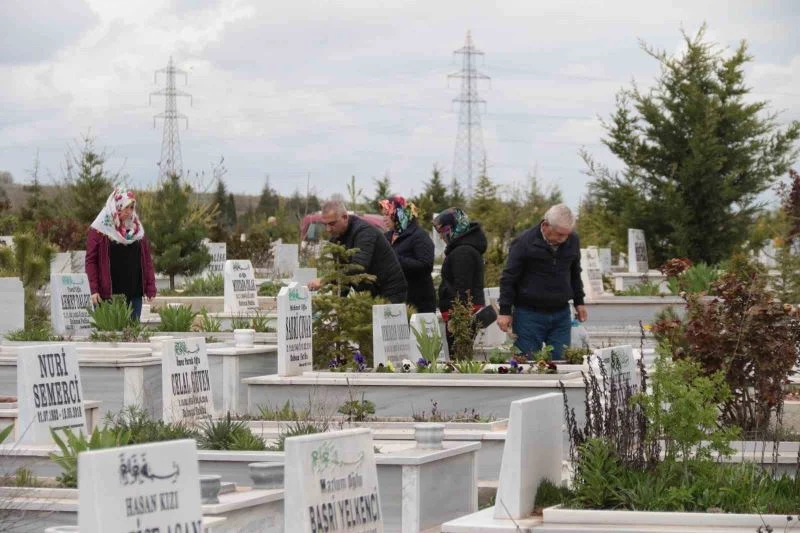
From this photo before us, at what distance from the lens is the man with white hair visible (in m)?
13.6

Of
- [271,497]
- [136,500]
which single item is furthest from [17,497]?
[136,500]

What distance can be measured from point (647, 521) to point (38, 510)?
9.43ft

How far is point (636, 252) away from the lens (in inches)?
1265

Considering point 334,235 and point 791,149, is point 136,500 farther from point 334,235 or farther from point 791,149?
point 791,149

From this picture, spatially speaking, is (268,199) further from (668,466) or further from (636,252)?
(668,466)

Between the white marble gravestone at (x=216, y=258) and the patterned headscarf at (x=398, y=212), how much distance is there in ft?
46.2

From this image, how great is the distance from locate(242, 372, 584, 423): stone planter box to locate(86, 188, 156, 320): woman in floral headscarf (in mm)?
3048

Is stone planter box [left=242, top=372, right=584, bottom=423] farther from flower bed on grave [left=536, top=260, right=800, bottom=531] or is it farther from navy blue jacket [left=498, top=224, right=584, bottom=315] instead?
flower bed on grave [left=536, top=260, right=800, bottom=531]

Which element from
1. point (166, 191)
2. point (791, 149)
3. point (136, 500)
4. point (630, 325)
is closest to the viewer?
point (136, 500)

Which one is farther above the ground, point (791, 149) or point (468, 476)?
point (791, 149)

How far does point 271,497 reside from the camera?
26.7ft

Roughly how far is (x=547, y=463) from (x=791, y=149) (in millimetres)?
25082

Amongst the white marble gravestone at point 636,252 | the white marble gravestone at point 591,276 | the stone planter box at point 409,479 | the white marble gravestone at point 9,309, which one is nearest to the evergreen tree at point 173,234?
the white marble gravestone at point 591,276

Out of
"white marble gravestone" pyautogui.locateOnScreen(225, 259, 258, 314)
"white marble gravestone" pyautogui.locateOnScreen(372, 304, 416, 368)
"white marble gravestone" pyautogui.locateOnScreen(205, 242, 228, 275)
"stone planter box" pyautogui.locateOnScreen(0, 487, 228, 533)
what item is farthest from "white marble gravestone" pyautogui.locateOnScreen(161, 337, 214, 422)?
"white marble gravestone" pyautogui.locateOnScreen(205, 242, 228, 275)
